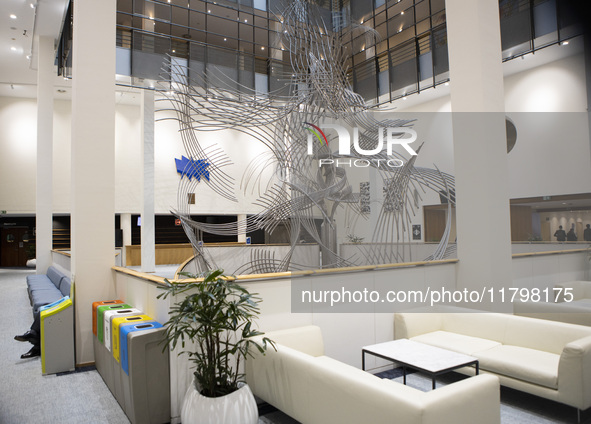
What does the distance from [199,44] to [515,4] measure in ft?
29.0

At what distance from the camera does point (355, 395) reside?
2.43 metres

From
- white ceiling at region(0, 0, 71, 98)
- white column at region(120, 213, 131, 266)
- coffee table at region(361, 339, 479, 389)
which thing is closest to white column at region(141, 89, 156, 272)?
white ceiling at region(0, 0, 71, 98)

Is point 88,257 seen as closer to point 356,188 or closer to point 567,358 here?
point 567,358

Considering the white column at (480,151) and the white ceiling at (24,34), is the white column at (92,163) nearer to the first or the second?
the white column at (480,151)

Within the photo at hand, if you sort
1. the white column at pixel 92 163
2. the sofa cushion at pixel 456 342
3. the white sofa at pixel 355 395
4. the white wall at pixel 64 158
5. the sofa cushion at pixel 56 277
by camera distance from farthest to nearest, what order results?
the white wall at pixel 64 158 → the sofa cushion at pixel 56 277 → the white column at pixel 92 163 → the sofa cushion at pixel 456 342 → the white sofa at pixel 355 395

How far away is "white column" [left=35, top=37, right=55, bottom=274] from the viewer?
12539 millimetres

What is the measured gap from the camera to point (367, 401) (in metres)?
2.36

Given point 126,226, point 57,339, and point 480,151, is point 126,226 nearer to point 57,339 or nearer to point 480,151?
point 57,339

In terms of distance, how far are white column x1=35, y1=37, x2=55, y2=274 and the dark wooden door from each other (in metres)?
8.16

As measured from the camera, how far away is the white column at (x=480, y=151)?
498 cm

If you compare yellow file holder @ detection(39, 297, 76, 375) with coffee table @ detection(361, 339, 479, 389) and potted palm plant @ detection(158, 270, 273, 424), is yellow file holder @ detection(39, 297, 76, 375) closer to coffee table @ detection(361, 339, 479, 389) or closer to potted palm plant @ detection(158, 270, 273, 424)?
potted palm plant @ detection(158, 270, 273, 424)

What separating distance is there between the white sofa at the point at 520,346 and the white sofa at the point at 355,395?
0.86 m

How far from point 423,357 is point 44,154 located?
43.0 feet

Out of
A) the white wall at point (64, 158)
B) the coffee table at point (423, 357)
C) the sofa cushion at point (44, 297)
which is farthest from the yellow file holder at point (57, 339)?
the white wall at point (64, 158)
